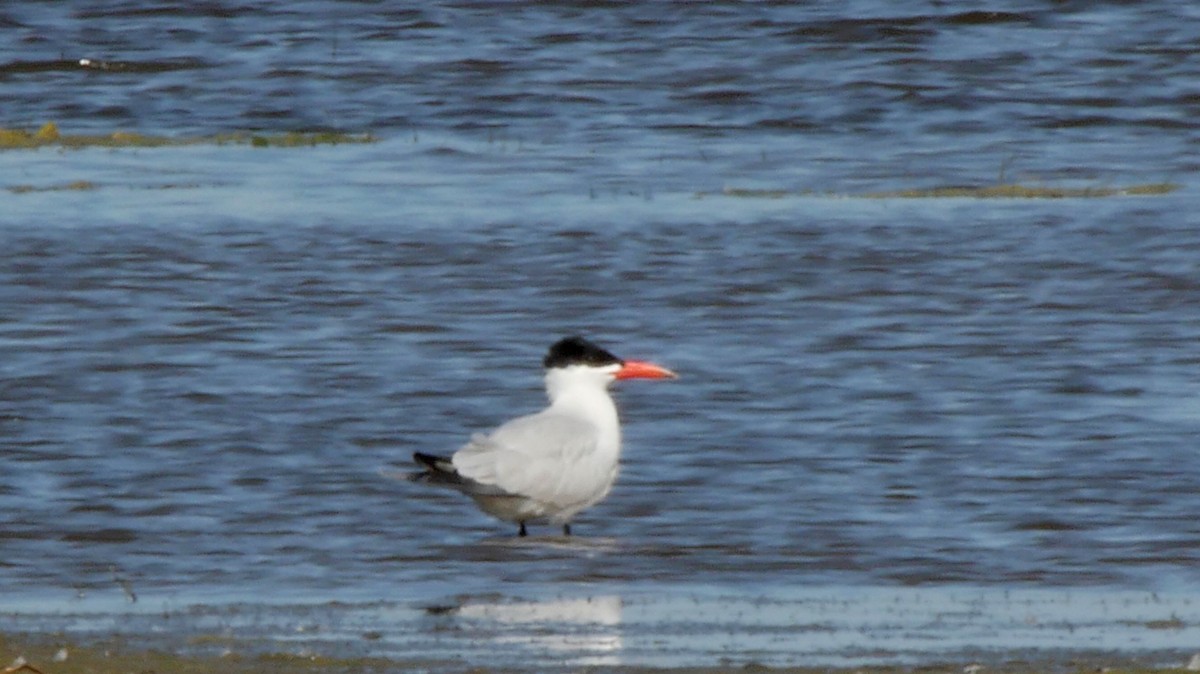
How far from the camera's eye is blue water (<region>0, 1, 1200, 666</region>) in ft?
31.4

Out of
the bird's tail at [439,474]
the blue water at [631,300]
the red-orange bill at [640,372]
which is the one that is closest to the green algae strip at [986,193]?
the blue water at [631,300]

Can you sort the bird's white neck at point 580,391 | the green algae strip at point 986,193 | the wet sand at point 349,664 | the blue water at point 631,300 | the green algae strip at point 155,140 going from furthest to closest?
the green algae strip at point 155,140 < the green algae strip at point 986,193 < the bird's white neck at point 580,391 < the blue water at point 631,300 < the wet sand at point 349,664

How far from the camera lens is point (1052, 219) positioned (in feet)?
54.7

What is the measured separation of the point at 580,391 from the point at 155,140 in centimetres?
1104

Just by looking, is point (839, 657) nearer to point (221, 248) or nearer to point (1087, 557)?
point (1087, 557)

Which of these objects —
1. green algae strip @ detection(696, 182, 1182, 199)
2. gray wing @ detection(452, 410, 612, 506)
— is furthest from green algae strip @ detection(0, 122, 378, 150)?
gray wing @ detection(452, 410, 612, 506)

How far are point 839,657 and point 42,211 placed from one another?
36.3 feet

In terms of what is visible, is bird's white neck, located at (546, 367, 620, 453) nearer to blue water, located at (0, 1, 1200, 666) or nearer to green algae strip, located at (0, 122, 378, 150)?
blue water, located at (0, 1, 1200, 666)

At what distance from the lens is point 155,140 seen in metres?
20.9

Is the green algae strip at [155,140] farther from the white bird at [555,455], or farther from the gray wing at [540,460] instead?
the gray wing at [540,460]

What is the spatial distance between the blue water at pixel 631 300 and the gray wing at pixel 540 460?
207mm

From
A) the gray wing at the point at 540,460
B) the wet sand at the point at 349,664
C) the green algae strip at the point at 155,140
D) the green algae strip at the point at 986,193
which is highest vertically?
the wet sand at the point at 349,664

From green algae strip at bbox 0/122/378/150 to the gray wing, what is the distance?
34.8 ft

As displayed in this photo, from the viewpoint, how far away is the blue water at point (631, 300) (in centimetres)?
959
